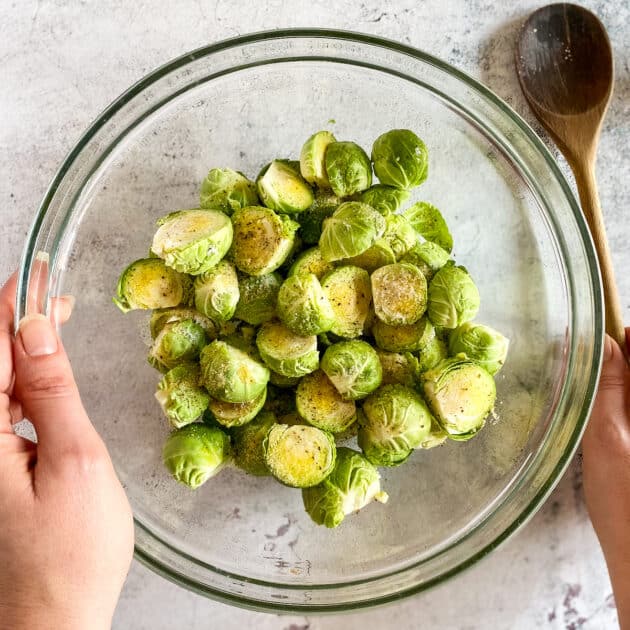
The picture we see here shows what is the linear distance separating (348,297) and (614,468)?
96 cm

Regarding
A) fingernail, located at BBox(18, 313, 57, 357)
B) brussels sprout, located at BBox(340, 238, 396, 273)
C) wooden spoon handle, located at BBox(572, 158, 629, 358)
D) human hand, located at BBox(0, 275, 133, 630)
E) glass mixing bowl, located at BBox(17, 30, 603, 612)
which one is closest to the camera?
human hand, located at BBox(0, 275, 133, 630)

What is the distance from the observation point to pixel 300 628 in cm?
210

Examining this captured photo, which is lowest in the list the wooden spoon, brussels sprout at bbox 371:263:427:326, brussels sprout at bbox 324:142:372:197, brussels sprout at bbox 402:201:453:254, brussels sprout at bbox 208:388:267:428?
brussels sprout at bbox 208:388:267:428

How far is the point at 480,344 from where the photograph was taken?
5.56ft

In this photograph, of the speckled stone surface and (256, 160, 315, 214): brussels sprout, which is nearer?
(256, 160, 315, 214): brussels sprout

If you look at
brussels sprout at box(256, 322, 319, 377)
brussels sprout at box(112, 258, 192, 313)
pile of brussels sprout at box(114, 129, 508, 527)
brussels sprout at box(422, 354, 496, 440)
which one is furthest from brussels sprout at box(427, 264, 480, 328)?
brussels sprout at box(112, 258, 192, 313)

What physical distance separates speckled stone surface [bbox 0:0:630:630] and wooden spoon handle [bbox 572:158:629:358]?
12 cm

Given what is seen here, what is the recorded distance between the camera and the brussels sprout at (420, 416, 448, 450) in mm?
1709

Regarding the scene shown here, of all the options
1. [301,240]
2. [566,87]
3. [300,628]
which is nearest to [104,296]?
[301,240]

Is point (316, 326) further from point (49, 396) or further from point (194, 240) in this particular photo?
point (49, 396)

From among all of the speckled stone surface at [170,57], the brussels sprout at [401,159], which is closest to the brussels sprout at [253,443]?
the speckled stone surface at [170,57]

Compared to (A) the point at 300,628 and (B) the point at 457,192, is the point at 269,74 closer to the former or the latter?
(B) the point at 457,192

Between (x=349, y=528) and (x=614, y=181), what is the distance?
129cm

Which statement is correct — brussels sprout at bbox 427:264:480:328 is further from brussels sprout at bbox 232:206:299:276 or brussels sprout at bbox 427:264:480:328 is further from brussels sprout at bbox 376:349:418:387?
brussels sprout at bbox 232:206:299:276
